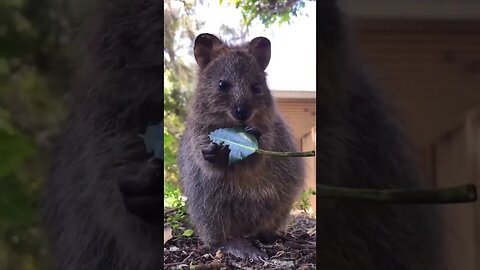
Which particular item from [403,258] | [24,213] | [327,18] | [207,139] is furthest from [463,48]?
[24,213]

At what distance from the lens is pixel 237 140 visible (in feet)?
2.75

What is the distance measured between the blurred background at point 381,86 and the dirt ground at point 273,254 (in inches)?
3.0

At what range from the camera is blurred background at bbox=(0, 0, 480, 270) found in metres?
0.86

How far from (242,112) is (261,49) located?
0.37 feet

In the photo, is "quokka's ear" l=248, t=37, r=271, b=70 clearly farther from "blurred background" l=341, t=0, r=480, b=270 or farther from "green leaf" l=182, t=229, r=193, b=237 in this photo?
"green leaf" l=182, t=229, r=193, b=237

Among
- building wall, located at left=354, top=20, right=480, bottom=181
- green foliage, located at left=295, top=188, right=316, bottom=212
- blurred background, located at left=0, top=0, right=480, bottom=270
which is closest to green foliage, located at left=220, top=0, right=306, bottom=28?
blurred background, located at left=0, top=0, right=480, bottom=270

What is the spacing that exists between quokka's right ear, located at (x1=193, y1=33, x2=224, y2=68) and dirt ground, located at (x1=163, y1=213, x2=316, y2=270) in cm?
31

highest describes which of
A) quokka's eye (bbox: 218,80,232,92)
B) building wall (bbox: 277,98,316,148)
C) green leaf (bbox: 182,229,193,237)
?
quokka's eye (bbox: 218,80,232,92)

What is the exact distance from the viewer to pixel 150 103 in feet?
2.78

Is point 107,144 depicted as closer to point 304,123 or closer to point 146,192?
point 146,192

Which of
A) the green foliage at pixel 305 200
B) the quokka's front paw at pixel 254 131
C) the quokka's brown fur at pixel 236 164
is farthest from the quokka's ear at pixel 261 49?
the green foliage at pixel 305 200

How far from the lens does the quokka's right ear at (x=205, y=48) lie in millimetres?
831

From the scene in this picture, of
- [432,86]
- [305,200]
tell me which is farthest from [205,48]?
[432,86]

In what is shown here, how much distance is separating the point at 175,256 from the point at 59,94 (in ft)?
1.16
